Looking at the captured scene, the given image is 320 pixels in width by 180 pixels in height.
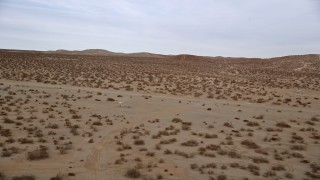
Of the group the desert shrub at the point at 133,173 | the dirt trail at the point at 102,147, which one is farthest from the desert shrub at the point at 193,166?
the desert shrub at the point at 133,173

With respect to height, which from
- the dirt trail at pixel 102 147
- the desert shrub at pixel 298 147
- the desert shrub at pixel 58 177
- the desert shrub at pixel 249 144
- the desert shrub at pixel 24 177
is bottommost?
the dirt trail at pixel 102 147

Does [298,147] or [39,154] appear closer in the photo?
[39,154]

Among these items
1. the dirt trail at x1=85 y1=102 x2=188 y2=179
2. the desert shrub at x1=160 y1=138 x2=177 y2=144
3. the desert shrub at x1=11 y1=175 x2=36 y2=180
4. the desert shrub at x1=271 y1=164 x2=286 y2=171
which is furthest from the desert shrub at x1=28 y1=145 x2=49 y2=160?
the desert shrub at x1=271 y1=164 x2=286 y2=171

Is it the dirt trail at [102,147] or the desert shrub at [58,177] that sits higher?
the desert shrub at [58,177]

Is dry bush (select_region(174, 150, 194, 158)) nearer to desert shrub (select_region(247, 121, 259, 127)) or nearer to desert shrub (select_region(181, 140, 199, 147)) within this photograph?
desert shrub (select_region(181, 140, 199, 147))

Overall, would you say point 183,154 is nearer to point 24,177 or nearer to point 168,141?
point 168,141

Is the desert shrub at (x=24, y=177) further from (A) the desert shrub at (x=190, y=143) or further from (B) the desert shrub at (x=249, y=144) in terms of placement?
(B) the desert shrub at (x=249, y=144)

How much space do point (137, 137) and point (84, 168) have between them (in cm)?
437

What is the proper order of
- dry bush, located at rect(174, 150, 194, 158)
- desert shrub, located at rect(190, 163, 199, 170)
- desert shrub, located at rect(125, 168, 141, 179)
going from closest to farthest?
desert shrub, located at rect(125, 168, 141, 179) < desert shrub, located at rect(190, 163, 199, 170) < dry bush, located at rect(174, 150, 194, 158)

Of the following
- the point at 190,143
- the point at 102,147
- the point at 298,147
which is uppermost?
the point at 298,147

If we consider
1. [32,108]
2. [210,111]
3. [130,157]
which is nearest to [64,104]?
[32,108]

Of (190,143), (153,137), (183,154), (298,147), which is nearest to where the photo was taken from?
(183,154)

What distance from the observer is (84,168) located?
37.3ft

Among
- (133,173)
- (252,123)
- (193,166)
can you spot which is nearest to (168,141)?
(193,166)
